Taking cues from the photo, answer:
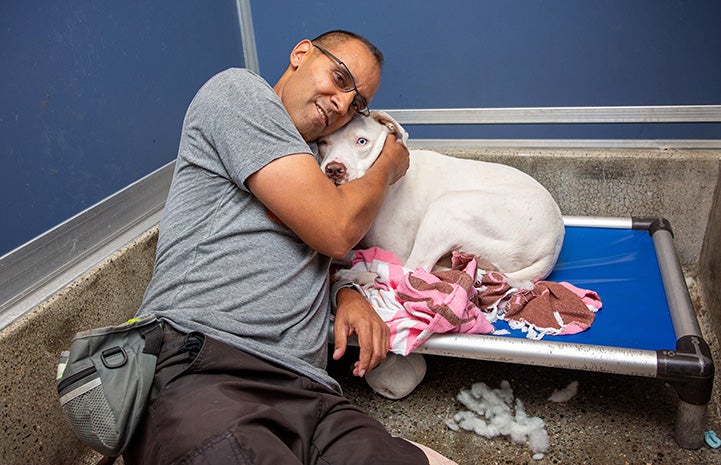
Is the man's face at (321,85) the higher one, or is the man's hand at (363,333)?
the man's face at (321,85)

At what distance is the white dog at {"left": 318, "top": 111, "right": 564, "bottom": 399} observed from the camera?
2.09m

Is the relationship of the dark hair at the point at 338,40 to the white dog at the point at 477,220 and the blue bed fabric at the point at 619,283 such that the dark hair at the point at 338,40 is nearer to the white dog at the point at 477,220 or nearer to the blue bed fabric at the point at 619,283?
the white dog at the point at 477,220

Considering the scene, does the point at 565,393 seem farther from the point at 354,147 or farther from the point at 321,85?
the point at 321,85

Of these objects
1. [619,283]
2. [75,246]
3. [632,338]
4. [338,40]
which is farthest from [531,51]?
[75,246]

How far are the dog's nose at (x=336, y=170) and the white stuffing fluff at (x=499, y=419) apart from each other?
0.94m

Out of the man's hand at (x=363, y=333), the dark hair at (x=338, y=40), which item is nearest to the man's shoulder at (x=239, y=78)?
the dark hair at (x=338, y=40)

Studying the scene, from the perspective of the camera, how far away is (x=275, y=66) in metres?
3.24

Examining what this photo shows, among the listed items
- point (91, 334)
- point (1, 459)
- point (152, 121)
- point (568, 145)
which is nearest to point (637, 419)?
point (568, 145)

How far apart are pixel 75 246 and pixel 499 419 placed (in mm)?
1621

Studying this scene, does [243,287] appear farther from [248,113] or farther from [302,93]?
[302,93]

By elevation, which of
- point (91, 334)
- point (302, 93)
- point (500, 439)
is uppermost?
point (302, 93)

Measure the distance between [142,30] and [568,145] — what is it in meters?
2.08

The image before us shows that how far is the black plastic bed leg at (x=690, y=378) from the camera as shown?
5.53 feet

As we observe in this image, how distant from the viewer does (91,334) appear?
4.10 ft
